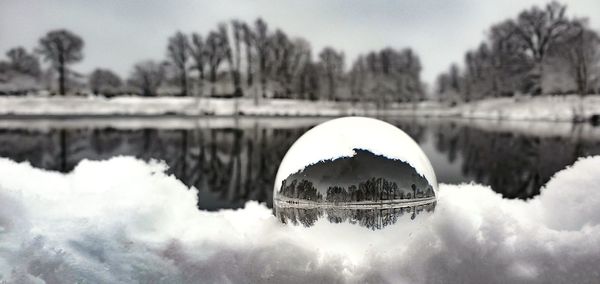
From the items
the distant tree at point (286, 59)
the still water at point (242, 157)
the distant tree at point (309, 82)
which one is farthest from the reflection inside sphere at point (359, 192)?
the distant tree at point (309, 82)

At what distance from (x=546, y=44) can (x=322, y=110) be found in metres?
29.3

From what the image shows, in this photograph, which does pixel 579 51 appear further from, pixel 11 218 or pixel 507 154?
pixel 11 218

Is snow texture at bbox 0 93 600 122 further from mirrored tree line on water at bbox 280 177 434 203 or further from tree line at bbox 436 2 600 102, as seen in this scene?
mirrored tree line on water at bbox 280 177 434 203

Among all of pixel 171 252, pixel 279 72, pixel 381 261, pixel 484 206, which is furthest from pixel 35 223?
pixel 279 72

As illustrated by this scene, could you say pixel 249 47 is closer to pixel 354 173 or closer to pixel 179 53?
pixel 179 53

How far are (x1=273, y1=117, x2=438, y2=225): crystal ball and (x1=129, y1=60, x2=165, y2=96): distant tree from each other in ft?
211

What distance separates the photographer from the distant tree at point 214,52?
65562 millimetres

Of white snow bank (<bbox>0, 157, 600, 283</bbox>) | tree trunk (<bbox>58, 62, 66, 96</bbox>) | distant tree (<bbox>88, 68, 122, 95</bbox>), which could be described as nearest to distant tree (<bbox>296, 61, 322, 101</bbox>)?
distant tree (<bbox>88, 68, 122, 95</bbox>)

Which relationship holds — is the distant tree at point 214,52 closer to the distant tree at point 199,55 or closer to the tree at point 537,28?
the distant tree at point 199,55

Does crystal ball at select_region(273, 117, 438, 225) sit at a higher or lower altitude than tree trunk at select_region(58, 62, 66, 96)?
lower

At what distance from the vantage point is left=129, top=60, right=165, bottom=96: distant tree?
67.6 metres

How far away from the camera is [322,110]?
59.5 metres

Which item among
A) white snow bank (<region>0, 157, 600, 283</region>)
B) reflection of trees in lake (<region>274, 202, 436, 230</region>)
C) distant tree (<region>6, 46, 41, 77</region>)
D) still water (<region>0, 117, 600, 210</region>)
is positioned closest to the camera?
white snow bank (<region>0, 157, 600, 283</region>)

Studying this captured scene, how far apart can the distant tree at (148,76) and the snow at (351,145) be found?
64.2m
